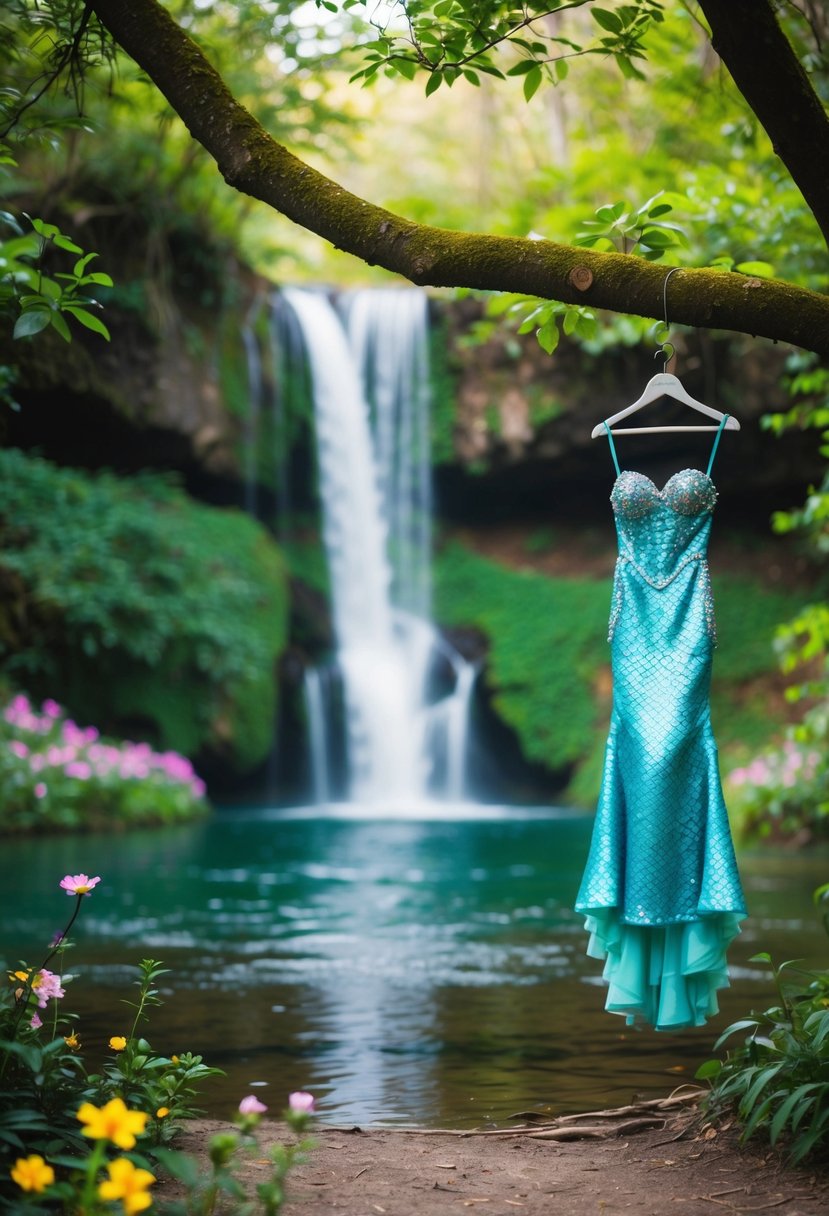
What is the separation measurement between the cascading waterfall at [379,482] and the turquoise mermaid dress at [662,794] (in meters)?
14.7

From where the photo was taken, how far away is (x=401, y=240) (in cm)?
315

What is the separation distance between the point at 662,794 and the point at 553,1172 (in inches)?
42.2

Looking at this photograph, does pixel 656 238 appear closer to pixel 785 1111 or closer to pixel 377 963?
pixel 785 1111

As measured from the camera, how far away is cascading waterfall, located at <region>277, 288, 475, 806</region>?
62.7 ft

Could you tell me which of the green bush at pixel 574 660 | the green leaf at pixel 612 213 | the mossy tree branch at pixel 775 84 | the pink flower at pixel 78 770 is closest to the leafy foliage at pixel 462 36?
the green leaf at pixel 612 213

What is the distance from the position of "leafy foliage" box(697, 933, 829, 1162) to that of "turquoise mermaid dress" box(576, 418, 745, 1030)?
19cm

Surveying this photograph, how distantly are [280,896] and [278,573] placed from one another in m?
9.28

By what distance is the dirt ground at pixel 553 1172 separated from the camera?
304 centimetres

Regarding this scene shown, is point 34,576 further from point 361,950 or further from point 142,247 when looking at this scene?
point 361,950

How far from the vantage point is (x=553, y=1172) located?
337 centimetres

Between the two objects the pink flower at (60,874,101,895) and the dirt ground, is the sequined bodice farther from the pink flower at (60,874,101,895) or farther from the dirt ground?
the pink flower at (60,874,101,895)

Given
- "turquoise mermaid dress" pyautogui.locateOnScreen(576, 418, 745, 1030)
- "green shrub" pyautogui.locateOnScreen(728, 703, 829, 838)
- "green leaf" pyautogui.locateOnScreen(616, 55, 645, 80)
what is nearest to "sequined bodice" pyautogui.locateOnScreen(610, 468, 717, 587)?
"turquoise mermaid dress" pyautogui.locateOnScreen(576, 418, 745, 1030)

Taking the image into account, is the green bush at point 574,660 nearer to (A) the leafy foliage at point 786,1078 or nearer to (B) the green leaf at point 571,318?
(A) the leafy foliage at point 786,1078

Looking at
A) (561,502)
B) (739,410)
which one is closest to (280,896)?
(739,410)
